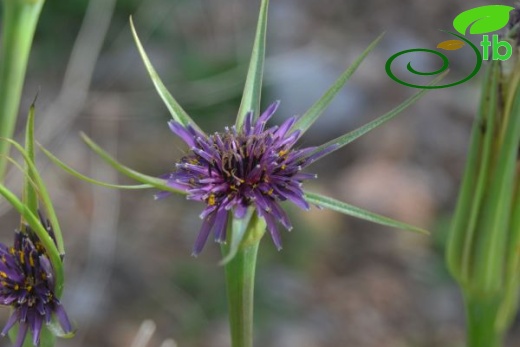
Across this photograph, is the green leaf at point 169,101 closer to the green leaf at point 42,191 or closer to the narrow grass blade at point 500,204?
the green leaf at point 42,191

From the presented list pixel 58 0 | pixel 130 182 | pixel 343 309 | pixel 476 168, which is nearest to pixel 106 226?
pixel 130 182

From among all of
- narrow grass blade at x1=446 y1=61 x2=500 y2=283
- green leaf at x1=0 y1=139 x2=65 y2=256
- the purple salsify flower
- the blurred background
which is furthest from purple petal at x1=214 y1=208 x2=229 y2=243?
the blurred background

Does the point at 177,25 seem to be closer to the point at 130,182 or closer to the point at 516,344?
the point at 130,182

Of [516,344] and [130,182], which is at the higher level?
[130,182]

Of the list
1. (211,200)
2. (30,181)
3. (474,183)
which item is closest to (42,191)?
(30,181)

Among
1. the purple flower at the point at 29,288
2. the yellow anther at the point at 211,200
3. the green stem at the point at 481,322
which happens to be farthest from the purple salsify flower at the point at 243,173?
the green stem at the point at 481,322
